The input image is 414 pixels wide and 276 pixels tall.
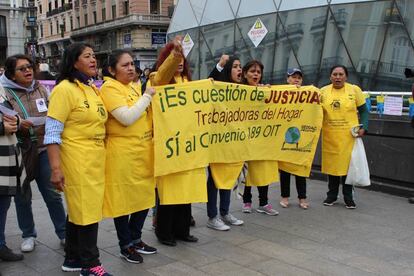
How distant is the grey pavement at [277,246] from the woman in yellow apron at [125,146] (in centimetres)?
49

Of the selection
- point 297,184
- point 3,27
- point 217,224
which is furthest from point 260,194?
point 3,27

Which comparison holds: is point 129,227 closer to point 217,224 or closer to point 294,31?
point 217,224

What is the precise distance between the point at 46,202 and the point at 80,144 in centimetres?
126

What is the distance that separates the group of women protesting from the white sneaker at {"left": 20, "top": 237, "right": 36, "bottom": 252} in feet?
0.20

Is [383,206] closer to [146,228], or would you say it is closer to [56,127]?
[146,228]

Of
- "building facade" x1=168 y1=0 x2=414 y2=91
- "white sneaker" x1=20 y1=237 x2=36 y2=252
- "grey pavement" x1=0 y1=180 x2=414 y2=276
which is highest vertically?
"building facade" x1=168 y1=0 x2=414 y2=91

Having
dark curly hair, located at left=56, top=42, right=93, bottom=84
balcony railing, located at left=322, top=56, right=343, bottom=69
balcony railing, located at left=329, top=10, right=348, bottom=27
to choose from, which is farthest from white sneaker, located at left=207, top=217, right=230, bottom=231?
balcony railing, located at left=329, top=10, right=348, bottom=27

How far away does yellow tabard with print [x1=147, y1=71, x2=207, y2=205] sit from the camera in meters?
4.64

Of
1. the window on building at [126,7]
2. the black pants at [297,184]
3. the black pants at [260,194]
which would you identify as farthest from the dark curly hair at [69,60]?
the window on building at [126,7]

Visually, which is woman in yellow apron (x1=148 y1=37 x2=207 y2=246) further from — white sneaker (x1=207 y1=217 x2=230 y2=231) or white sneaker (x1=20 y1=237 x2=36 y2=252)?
white sneaker (x1=20 y1=237 x2=36 y2=252)

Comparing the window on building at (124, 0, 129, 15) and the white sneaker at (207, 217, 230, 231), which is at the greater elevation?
the window on building at (124, 0, 129, 15)

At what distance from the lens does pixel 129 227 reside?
179 inches

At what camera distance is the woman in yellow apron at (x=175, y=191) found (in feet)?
14.8

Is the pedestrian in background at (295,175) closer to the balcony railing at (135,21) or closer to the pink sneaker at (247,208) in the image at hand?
the pink sneaker at (247,208)
